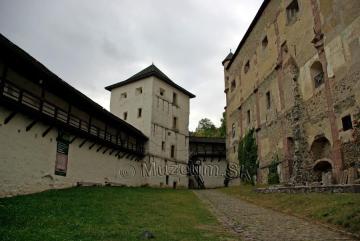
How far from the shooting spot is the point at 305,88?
17.6 meters

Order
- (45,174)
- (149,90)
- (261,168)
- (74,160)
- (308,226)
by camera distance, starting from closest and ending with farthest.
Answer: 1. (308,226)
2. (45,174)
3. (74,160)
4. (261,168)
5. (149,90)

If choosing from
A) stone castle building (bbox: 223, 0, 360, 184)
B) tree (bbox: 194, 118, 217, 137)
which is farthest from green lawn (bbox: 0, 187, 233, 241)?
tree (bbox: 194, 118, 217, 137)

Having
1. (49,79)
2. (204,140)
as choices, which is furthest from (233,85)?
(49,79)

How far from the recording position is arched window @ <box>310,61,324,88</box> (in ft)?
53.8

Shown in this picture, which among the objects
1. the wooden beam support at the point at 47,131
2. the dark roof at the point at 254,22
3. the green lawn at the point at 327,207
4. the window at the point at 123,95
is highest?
the dark roof at the point at 254,22

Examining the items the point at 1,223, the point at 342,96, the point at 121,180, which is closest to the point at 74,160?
the point at 121,180

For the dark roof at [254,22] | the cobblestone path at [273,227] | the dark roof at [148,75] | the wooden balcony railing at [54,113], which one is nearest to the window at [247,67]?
the dark roof at [254,22]

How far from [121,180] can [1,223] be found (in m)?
18.1

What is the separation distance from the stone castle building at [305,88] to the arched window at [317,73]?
52mm

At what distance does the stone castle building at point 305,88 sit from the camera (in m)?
13.6

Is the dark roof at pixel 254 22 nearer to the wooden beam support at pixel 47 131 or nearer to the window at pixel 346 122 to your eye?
the window at pixel 346 122

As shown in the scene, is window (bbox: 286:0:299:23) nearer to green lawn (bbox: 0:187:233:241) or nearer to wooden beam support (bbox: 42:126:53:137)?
green lawn (bbox: 0:187:233:241)

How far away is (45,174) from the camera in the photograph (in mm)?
15914

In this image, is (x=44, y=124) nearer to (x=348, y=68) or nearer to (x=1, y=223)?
(x=1, y=223)
